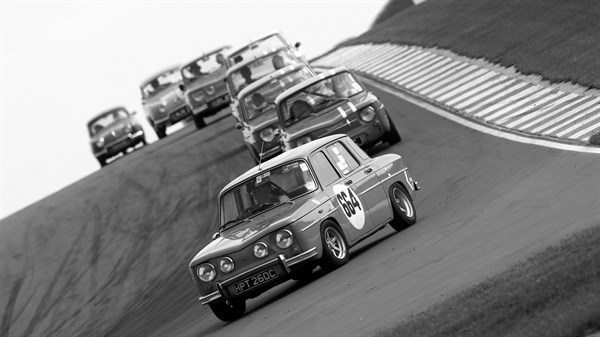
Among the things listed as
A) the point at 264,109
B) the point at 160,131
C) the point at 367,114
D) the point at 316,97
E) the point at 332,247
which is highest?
the point at 332,247

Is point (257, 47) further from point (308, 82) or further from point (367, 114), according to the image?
point (367, 114)

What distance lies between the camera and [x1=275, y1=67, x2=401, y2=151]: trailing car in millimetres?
20500

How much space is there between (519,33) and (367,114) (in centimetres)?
978

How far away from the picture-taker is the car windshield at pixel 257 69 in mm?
27078

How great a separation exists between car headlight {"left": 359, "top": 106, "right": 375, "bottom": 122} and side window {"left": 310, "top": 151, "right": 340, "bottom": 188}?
22.6 feet

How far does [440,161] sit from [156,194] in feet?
26.5

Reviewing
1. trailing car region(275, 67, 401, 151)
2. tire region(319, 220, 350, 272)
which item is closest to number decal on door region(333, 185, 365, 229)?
tire region(319, 220, 350, 272)

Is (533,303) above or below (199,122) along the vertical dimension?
above

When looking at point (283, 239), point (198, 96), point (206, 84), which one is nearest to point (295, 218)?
point (283, 239)

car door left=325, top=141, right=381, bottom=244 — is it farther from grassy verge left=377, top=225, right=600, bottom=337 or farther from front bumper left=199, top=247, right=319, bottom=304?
grassy verge left=377, top=225, right=600, bottom=337

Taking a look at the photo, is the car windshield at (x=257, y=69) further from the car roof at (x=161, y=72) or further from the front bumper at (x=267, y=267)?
the front bumper at (x=267, y=267)

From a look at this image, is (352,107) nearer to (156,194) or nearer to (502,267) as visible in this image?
(156,194)

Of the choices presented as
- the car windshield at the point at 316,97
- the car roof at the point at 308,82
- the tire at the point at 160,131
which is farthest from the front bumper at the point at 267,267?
the tire at the point at 160,131

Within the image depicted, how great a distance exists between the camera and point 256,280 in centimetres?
1235
